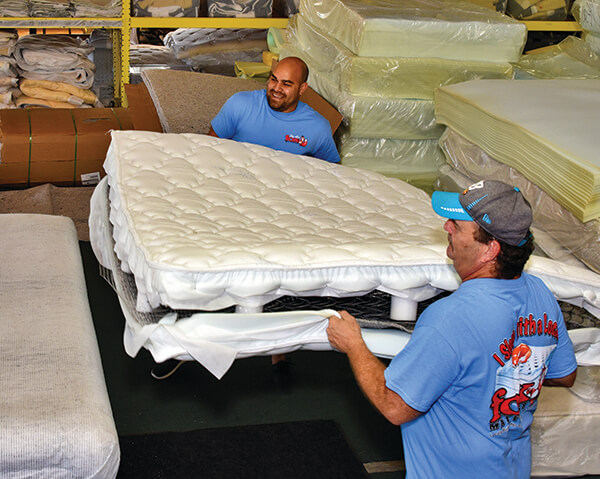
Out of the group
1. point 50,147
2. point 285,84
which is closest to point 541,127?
point 285,84

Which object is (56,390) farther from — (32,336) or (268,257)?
(268,257)

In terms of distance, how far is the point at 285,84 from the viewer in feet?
11.2

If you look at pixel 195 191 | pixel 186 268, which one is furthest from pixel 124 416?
pixel 186 268

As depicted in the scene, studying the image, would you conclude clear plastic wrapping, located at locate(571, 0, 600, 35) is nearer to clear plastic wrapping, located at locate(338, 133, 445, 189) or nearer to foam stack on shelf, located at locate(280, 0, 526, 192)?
foam stack on shelf, located at locate(280, 0, 526, 192)

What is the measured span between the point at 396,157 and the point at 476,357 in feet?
7.18

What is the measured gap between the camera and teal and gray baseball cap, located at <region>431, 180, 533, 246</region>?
155cm

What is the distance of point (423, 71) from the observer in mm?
3484

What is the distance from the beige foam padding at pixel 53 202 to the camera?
12.2 feet

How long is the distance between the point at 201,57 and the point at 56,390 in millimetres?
3262

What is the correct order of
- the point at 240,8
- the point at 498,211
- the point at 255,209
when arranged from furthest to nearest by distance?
1. the point at 240,8
2. the point at 255,209
3. the point at 498,211

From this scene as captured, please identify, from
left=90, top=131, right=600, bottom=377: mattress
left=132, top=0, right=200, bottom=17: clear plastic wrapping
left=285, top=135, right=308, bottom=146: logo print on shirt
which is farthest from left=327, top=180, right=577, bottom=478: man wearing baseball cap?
left=132, top=0, right=200, bottom=17: clear plastic wrapping

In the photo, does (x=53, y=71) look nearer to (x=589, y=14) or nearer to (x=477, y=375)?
(x=589, y=14)

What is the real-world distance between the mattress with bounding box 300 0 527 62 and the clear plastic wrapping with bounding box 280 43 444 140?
21cm

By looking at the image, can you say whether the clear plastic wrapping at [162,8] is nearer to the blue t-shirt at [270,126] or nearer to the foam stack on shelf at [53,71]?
the foam stack on shelf at [53,71]
